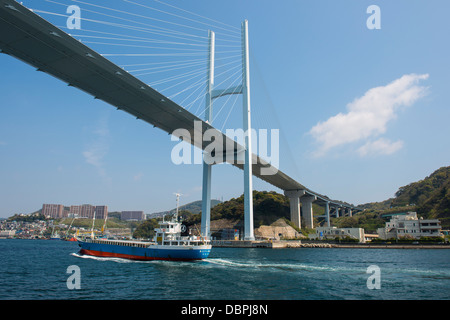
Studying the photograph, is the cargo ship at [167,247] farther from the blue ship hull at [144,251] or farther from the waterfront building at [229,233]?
the waterfront building at [229,233]

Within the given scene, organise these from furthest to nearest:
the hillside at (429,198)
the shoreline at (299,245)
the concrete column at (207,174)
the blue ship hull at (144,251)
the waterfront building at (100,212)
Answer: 1. the waterfront building at (100,212)
2. the hillside at (429,198)
3. the shoreline at (299,245)
4. the concrete column at (207,174)
5. the blue ship hull at (144,251)

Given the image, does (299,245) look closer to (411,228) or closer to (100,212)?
(411,228)

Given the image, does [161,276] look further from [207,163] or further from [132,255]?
[207,163]

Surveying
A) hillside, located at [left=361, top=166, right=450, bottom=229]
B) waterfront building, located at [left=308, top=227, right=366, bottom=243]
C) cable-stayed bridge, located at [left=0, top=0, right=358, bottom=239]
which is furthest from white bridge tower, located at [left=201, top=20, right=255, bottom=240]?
hillside, located at [left=361, top=166, right=450, bottom=229]

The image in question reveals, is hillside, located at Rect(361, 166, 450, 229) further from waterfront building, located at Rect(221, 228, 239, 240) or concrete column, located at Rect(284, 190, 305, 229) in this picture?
waterfront building, located at Rect(221, 228, 239, 240)

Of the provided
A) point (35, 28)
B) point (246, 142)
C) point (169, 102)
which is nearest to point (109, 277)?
point (35, 28)

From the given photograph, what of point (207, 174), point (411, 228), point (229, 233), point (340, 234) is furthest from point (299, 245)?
point (207, 174)

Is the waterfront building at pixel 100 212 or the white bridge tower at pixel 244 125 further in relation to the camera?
the waterfront building at pixel 100 212

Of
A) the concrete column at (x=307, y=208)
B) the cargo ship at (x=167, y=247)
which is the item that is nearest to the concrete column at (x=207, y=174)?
the cargo ship at (x=167, y=247)
